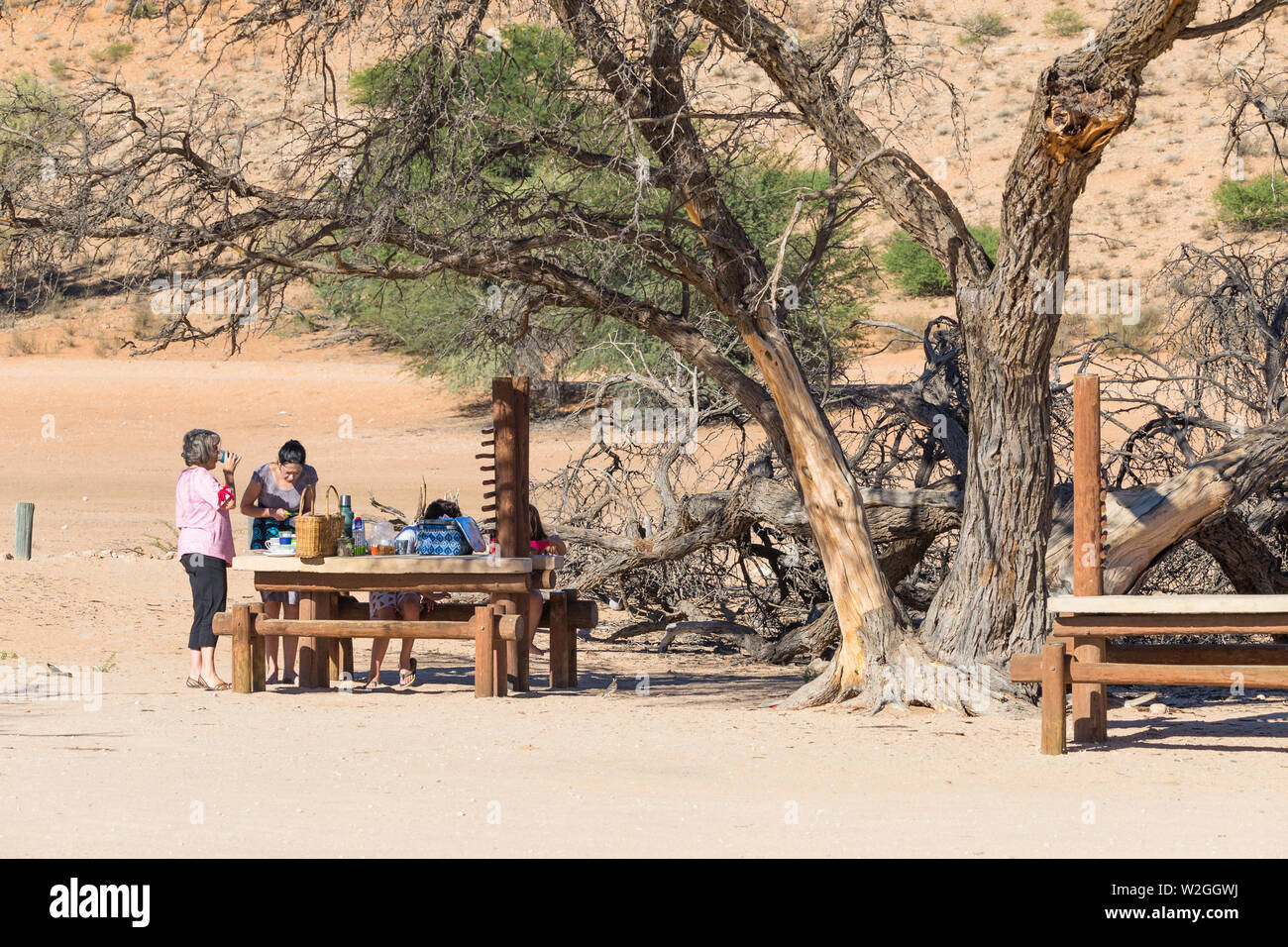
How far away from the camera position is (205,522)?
938 centimetres

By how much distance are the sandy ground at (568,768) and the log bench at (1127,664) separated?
273mm

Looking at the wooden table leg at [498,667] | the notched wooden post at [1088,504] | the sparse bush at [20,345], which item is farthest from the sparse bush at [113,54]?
the notched wooden post at [1088,504]

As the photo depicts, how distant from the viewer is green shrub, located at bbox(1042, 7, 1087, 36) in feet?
172

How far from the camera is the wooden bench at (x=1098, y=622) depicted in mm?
7543

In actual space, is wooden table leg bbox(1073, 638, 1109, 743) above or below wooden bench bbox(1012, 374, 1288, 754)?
below

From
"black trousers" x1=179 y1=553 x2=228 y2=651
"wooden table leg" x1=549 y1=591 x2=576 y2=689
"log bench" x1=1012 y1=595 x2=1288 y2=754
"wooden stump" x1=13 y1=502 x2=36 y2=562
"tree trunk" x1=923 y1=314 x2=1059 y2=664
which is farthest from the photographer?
"wooden stump" x1=13 y1=502 x2=36 y2=562

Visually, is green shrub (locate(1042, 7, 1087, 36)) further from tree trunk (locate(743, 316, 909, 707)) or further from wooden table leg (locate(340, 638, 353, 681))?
wooden table leg (locate(340, 638, 353, 681))

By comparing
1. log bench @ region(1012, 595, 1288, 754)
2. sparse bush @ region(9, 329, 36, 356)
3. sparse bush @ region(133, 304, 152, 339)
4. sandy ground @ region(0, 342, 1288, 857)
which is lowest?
sandy ground @ region(0, 342, 1288, 857)

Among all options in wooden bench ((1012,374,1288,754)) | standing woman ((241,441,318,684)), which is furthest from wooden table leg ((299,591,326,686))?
wooden bench ((1012,374,1288,754))

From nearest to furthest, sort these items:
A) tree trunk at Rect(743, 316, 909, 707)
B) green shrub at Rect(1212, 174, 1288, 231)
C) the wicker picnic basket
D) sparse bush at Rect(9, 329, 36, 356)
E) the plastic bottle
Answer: tree trunk at Rect(743, 316, 909, 707)
the wicker picnic basket
the plastic bottle
green shrub at Rect(1212, 174, 1288, 231)
sparse bush at Rect(9, 329, 36, 356)

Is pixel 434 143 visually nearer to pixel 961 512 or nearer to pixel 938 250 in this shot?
pixel 938 250

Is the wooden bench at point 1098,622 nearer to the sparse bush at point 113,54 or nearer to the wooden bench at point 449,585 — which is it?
the wooden bench at point 449,585

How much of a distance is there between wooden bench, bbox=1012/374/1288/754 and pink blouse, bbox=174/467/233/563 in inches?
180

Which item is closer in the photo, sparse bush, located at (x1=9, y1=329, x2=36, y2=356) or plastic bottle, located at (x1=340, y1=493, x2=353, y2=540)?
plastic bottle, located at (x1=340, y1=493, x2=353, y2=540)
